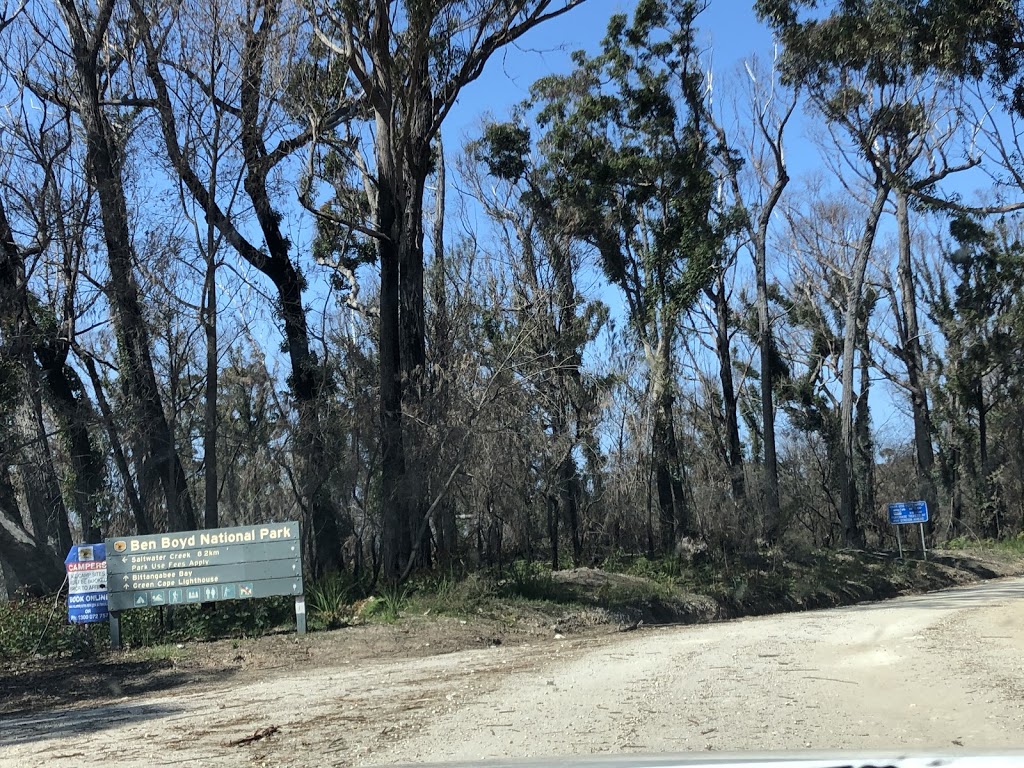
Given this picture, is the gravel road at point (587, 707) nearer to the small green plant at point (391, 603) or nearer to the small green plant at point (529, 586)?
the small green plant at point (391, 603)

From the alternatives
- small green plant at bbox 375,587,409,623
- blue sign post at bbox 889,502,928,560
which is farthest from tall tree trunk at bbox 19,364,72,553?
blue sign post at bbox 889,502,928,560

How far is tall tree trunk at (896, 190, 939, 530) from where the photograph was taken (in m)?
38.2

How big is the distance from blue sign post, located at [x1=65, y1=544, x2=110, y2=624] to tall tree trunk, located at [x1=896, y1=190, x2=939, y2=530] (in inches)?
1262

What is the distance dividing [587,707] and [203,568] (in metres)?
8.62

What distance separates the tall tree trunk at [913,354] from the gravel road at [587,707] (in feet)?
87.3

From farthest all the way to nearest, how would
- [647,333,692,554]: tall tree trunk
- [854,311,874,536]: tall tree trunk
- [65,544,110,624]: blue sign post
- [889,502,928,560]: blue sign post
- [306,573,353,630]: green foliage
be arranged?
1. [854,311,874,536]: tall tree trunk
2. [889,502,928,560]: blue sign post
3. [647,333,692,554]: tall tree trunk
4. [306,573,353,630]: green foliage
5. [65,544,110,624]: blue sign post

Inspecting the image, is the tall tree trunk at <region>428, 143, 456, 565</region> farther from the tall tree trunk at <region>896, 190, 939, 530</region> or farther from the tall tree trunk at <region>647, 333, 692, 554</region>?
the tall tree trunk at <region>896, 190, 939, 530</region>

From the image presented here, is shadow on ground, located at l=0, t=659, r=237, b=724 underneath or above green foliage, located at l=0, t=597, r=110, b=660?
underneath

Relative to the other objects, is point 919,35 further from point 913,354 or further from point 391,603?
point 913,354

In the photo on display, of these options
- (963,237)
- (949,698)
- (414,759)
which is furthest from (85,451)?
(963,237)

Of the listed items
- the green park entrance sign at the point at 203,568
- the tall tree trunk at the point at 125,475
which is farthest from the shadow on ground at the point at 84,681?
the tall tree trunk at the point at 125,475

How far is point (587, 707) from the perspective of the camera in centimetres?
836

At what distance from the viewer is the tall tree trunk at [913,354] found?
3822cm

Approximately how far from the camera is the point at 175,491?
18.2 m
